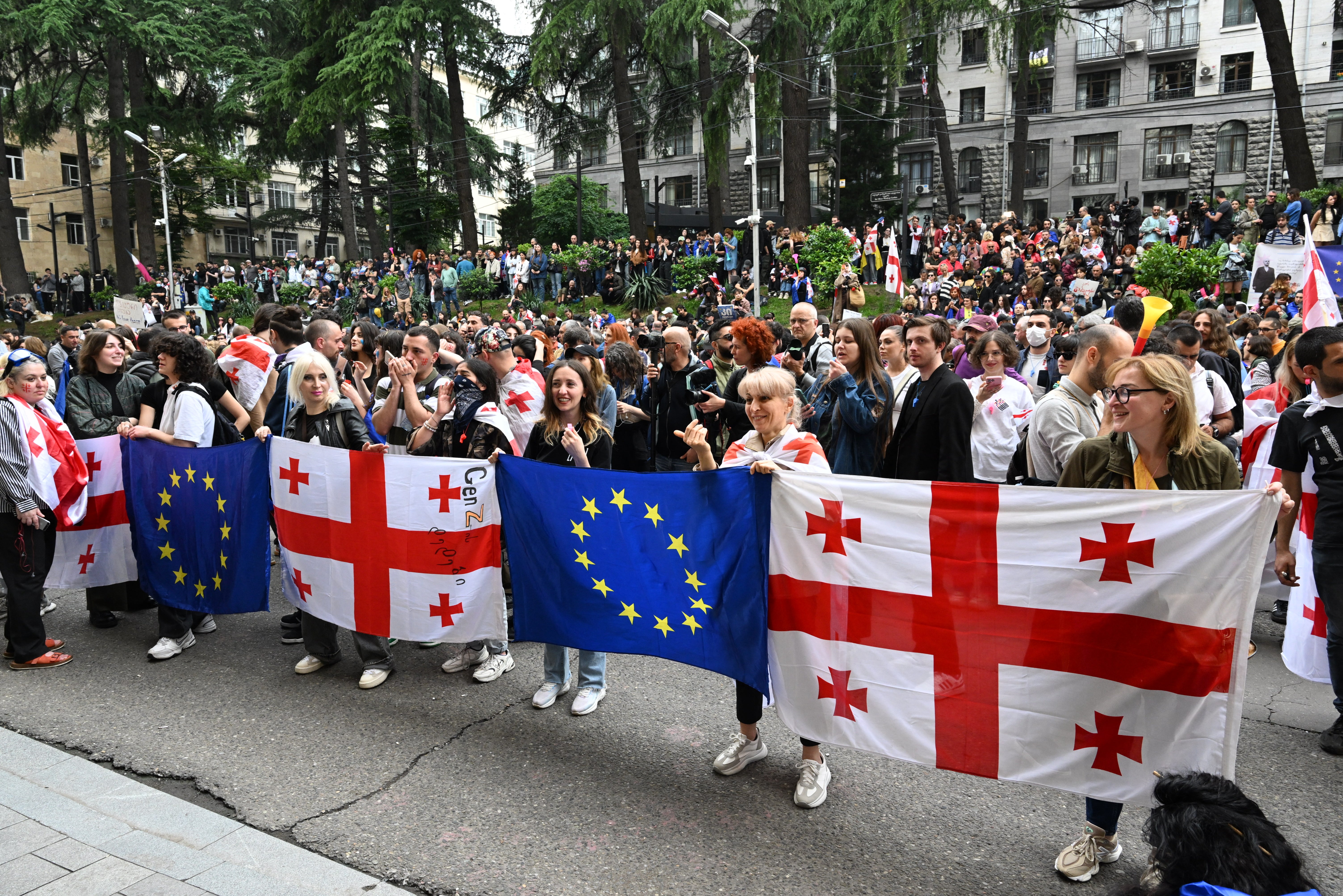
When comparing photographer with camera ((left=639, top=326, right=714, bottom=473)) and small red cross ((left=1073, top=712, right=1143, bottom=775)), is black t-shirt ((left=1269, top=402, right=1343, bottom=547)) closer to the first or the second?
small red cross ((left=1073, top=712, right=1143, bottom=775))

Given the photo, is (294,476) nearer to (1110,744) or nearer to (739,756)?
(739,756)

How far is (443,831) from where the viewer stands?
3.79m

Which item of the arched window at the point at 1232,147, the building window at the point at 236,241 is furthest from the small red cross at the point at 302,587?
the building window at the point at 236,241

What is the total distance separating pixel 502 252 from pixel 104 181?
1440 inches

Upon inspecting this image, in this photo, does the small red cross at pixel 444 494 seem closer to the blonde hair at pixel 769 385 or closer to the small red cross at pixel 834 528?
the blonde hair at pixel 769 385

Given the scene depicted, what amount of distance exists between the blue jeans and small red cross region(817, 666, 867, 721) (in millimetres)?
1456

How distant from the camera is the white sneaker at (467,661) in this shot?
556 centimetres

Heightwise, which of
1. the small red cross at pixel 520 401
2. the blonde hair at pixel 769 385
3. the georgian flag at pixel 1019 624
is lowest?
the georgian flag at pixel 1019 624

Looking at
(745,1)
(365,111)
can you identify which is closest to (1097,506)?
(745,1)

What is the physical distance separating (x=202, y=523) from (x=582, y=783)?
10.7ft

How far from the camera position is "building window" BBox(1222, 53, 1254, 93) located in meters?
42.3

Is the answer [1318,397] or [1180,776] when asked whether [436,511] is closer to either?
[1180,776]

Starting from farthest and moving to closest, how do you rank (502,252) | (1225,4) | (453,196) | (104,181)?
1. (104,181)
2. (1225,4)
3. (453,196)
4. (502,252)

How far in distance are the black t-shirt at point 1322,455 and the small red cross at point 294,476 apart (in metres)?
5.00
